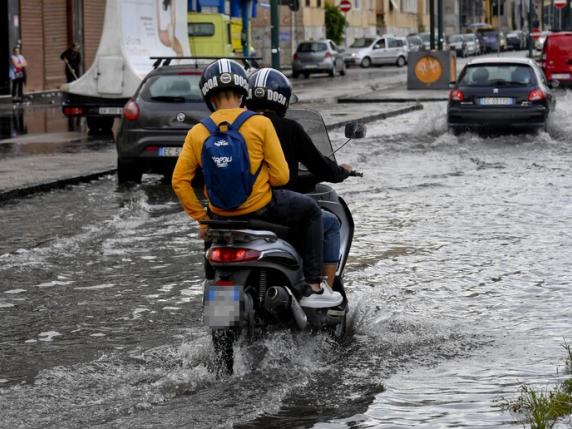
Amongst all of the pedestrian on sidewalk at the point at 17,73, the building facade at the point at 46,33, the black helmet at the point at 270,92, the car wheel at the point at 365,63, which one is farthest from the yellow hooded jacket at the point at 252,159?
the car wheel at the point at 365,63

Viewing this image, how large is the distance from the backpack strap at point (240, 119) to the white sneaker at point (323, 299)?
97cm

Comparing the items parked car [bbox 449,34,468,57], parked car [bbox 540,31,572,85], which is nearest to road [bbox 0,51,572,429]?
parked car [bbox 540,31,572,85]

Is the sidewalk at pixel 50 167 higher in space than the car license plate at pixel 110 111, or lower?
lower

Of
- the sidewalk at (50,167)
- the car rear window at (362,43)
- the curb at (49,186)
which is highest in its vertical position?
the car rear window at (362,43)

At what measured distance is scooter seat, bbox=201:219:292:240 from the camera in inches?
→ 272

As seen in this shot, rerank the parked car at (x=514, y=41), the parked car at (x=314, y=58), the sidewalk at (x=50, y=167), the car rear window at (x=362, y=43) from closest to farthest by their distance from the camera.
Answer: the sidewalk at (x=50, y=167) < the parked car at (x=314, y=58) < the car rear window at (x=362, y=43) < the parked car at (x=514, y=41)

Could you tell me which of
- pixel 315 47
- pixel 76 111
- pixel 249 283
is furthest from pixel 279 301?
pixel 315 47

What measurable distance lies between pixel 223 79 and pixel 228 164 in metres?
0.43

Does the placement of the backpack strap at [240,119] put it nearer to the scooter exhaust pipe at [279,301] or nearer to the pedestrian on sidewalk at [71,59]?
the scooter exhaust pipe at [279,301]

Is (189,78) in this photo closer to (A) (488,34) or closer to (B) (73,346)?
(B) (73,346)

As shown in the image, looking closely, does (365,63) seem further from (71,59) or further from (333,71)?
(71,59)

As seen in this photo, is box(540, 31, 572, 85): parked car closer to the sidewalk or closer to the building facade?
the building facade

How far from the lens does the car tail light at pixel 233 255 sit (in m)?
6.85

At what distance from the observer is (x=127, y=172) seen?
17812mm
